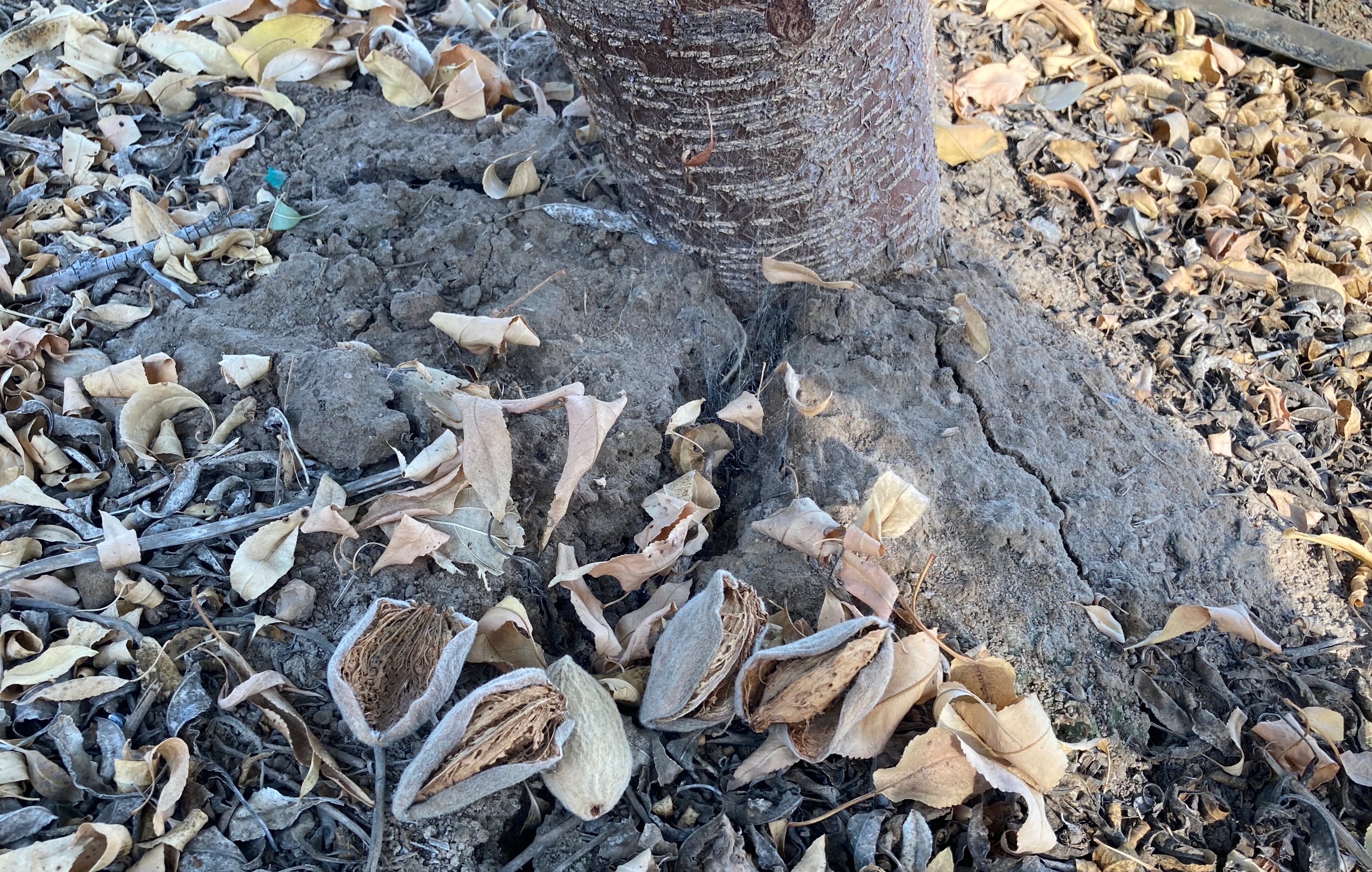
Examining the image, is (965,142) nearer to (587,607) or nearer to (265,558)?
(587,607)

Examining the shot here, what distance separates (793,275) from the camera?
193cm

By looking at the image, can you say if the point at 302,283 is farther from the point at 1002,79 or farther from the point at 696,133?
the point at 1002,79

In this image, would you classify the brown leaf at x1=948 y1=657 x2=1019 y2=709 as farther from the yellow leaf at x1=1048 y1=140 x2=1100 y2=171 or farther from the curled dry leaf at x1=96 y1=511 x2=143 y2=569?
the yellow leaf at x1=1048 y1=140 x2=1100 y2=171

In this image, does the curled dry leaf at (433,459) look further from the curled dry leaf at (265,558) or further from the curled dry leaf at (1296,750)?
the curled dry leaf at (1296,750)

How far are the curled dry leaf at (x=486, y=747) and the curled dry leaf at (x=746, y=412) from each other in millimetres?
640

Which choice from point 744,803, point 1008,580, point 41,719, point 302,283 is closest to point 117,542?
point 41,719

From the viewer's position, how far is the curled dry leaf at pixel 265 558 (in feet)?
4.94

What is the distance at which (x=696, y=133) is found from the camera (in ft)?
5.64

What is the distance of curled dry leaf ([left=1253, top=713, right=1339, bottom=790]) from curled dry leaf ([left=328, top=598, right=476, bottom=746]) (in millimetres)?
1244

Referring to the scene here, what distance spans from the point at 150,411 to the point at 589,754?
1.00m

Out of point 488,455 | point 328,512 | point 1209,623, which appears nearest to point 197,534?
point 328,512

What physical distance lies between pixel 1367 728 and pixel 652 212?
5.05ft

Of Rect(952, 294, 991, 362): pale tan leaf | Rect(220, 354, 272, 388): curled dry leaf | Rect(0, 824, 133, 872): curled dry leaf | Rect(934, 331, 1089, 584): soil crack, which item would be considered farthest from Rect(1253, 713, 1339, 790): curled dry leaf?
Rect(220, 354, 272, 388): curled dry leaf

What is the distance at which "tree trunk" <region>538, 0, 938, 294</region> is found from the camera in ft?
5.11
